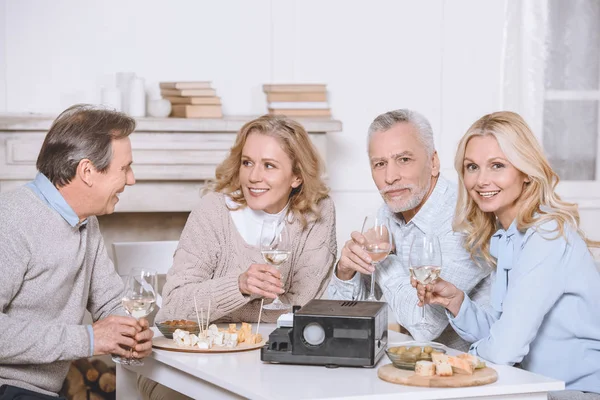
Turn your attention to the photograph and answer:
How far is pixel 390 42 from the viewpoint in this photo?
15.2ft

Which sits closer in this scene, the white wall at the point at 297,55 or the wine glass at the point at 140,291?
the wine glass at the point at 140,291

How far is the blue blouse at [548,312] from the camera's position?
7.24 feet

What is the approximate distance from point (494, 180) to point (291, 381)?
86 cm

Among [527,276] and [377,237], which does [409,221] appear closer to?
[377,237]

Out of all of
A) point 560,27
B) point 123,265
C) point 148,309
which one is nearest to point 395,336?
point 148,309

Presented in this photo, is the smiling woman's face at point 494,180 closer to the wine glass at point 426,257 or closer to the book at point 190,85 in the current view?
the wine glass at point 426,257

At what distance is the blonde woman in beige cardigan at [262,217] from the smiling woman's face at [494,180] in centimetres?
76

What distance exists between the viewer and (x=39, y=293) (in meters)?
2.37

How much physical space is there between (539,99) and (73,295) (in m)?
3.01

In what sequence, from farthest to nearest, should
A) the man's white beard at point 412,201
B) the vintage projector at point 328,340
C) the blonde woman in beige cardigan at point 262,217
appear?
the blonde woman in beige cardigan at point 262,217 → the man's white beard at point 412,201 → the vintage projector at point 328,340

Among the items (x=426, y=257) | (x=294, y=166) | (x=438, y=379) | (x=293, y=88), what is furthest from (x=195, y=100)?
(x=438, y=379)

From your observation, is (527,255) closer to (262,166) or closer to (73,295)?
(262,166)

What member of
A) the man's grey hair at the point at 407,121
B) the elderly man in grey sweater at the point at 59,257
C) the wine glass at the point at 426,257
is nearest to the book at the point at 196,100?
the man's grey hair at the point at 407,121

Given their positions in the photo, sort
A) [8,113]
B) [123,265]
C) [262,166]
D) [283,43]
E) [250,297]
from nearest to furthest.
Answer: [250,297] < [262,166] < [123,265] < [8,113] < [283,43]
